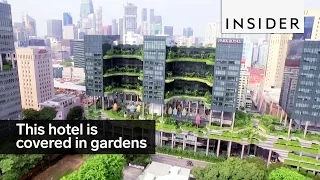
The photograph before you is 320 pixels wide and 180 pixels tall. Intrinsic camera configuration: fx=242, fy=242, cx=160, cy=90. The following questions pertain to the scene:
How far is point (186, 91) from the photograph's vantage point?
125ft

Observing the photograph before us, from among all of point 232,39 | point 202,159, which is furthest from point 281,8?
point 202,159

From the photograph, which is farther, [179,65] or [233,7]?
[179,65]

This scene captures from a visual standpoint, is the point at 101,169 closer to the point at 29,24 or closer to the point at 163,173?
the point at 163,173

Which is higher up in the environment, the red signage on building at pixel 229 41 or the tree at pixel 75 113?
the red signage on building at pixel 229 41

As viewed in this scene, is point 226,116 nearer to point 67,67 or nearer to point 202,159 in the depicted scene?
point 202,159

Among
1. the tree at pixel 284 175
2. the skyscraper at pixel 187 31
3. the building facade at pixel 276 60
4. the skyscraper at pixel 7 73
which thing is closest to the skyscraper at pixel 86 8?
A: the skyscraper at pixel 187 31

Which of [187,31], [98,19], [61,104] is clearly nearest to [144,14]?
[98,19]

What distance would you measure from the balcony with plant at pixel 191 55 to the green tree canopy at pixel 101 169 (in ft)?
57.5

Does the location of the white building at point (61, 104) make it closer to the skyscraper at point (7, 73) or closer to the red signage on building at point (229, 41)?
the skyscraper at point (7, 73)

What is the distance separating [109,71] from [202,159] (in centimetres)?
1988

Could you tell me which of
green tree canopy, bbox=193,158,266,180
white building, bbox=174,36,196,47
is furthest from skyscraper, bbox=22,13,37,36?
green tree canopy, bbox=193,158,266,180

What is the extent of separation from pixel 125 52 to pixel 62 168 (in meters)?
20.5

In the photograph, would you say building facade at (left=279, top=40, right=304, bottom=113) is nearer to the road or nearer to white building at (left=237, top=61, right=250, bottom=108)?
the road

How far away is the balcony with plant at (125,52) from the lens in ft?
130
